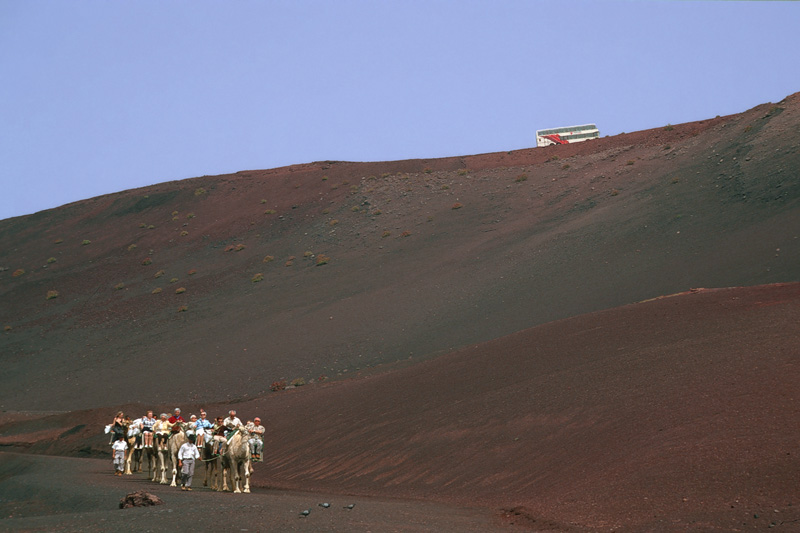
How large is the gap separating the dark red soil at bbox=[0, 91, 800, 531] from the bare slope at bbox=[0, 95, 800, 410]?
0.77ft

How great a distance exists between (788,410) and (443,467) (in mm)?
8907

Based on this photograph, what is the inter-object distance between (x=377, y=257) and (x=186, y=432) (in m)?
42.4

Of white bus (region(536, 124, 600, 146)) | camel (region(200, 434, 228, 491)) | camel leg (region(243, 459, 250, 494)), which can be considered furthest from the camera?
white bus (region(536, 124, 600, 146))

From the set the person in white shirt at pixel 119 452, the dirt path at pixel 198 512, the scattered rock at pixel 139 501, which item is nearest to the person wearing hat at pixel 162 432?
the dirt path at pixel 198 512

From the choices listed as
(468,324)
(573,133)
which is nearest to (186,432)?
(468,324)

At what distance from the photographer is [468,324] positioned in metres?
47.5

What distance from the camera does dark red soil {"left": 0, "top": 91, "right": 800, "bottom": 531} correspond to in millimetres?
19766

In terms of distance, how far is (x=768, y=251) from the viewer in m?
40.8

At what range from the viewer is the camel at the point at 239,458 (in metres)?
21.6

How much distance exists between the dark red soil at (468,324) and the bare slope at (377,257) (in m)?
0.23

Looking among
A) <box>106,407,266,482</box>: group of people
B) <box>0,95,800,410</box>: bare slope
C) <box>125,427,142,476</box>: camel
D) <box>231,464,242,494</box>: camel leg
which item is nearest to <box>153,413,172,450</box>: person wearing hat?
<box>106,407,266,482</box>: group of people

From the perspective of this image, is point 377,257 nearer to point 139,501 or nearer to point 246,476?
point 246,476

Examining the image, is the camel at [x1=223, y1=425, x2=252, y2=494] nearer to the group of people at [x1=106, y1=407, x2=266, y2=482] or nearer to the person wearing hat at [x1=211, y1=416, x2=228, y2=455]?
the group of people at [x1=106, y1=407, x2=266, y2=482]

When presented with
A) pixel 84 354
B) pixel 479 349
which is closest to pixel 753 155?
pixel 479 349
